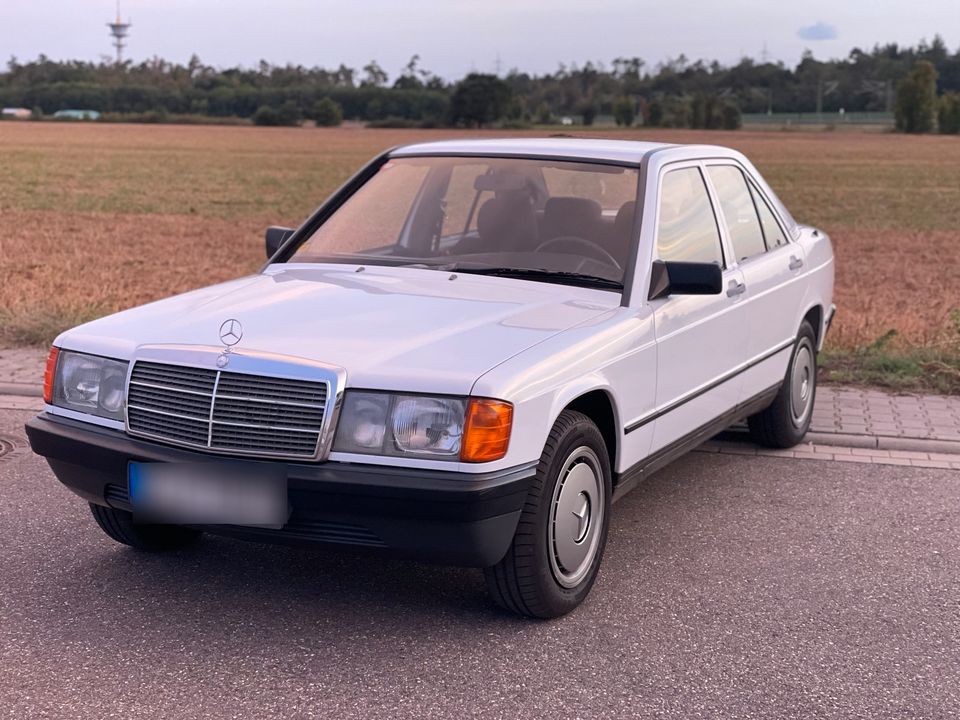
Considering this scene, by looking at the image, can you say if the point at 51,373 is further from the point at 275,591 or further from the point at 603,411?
the point at 603,411

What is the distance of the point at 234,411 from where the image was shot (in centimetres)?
368

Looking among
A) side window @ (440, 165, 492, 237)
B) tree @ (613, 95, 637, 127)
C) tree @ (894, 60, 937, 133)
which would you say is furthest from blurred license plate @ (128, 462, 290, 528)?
tree @ (613, 95, 637, 127)

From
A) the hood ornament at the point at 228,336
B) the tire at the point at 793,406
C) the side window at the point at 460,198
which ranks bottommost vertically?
the tire at the point at 793,406

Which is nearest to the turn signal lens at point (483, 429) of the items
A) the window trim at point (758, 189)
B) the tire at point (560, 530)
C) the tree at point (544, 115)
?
the tire at point (560, 530)

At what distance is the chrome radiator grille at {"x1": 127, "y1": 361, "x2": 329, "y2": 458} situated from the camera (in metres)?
3.62

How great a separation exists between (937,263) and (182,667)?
1877 cm

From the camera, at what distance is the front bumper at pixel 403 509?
11.5 feet

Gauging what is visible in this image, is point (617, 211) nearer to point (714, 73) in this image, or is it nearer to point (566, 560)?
point (566, 560)

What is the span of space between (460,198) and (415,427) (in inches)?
77.7

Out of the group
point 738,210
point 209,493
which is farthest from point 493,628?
point 738,210

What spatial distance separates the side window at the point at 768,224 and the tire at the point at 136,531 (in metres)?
3.26

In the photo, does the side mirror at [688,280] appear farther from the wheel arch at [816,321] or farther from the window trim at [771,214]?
the wheel arch at [816,321]

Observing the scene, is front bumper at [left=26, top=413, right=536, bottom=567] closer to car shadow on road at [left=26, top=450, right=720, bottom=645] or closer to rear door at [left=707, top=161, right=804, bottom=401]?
car shadow on road at [left=26, top=450, right=720, bottom=645]

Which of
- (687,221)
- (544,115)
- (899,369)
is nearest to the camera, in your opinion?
(687,221)
